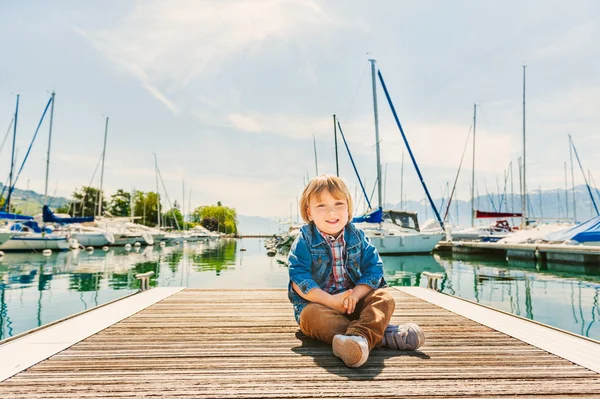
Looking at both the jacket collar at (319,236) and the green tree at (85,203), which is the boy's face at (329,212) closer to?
the jacket collar at (319,236)

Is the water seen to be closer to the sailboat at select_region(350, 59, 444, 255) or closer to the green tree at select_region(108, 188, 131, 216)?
the sailboat at select_region(350, 59, 444, 255)

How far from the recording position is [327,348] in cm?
295

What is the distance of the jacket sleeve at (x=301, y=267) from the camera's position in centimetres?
306

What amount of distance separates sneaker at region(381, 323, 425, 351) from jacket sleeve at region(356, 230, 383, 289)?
0.41m

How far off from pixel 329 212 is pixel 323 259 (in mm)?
446

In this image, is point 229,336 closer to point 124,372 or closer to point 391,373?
point 124,372

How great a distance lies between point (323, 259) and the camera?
3301 mm

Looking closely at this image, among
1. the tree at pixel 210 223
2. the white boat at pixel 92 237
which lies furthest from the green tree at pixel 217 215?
the white boat at pixel 92 237

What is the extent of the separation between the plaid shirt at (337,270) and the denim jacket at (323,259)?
0.03 metres

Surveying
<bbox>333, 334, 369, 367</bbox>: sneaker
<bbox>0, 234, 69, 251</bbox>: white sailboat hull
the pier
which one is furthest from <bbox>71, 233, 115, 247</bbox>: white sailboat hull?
<bbox>333, 334, 369, 367</bbox>: sneaker

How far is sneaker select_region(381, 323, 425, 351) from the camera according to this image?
2.89 metres

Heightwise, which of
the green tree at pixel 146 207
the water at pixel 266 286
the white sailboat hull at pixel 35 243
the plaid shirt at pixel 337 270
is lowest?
the water at pixel 266 286

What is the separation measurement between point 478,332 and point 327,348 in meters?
1.63

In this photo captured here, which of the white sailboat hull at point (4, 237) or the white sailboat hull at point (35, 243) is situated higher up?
the white sailboat hull at point (4, 237)
